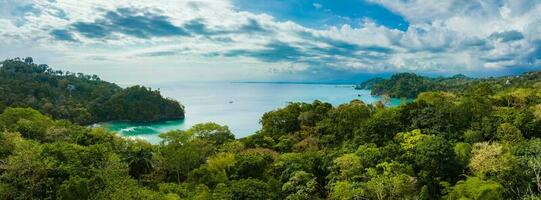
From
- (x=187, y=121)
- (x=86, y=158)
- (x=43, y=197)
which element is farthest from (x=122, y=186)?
(x=187, y=121)

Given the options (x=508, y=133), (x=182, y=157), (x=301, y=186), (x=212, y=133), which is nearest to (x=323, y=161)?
(x=301, y=186)

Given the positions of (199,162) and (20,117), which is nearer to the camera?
(199,162)

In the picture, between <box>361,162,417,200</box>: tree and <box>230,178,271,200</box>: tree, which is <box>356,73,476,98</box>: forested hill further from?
<box>230,178,271,200</box>: tree

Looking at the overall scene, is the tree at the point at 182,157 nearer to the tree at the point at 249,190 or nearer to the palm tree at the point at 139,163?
the palm tree at the point at 139,163

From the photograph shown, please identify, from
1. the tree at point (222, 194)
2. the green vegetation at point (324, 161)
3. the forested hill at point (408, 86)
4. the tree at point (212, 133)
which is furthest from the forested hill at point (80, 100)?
the forested hill at point (408, 86)

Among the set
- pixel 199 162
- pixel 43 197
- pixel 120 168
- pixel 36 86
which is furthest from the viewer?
pixel 36 86

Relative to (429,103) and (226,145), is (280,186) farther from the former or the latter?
(429,103)

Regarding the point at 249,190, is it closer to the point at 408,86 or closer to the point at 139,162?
the point at 139,162
